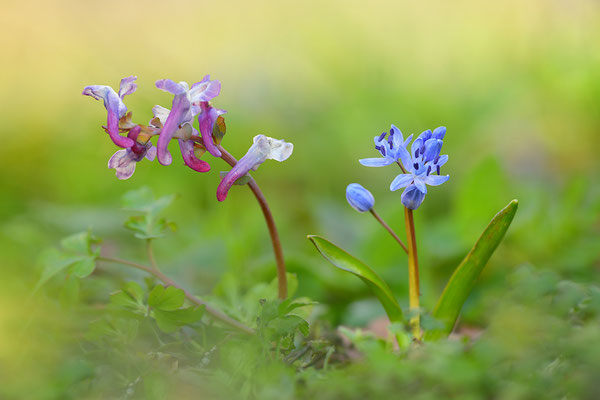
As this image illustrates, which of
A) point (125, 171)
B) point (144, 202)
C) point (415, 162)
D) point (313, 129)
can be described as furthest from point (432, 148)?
point (313, 129)

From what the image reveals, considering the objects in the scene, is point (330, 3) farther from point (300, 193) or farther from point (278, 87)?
point (300, 193)

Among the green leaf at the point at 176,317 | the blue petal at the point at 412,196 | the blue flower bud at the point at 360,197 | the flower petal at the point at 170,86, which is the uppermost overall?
the flower petal at the point at 170,86

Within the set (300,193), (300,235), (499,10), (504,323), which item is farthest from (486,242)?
(499,10)

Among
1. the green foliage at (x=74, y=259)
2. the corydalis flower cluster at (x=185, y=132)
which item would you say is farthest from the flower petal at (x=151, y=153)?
the green foliage at (x=74, y=259)

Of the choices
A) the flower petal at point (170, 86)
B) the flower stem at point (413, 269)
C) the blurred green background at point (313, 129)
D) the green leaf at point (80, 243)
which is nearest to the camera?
the flower petal at point (170, 86)

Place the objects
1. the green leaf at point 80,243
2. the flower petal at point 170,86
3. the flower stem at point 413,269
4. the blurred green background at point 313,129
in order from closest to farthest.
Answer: the flower petal at point 170,86 < the flower stem at point 413,269 < the green leaf at point 80,243 < the blurred green background at point 313,129

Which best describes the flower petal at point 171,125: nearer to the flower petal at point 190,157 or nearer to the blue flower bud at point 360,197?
the flower petal at point 190,157

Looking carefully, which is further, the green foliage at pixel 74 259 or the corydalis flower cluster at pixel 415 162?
the green foliage at pixel 74 259

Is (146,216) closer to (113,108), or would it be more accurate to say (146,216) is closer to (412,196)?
(113,108)

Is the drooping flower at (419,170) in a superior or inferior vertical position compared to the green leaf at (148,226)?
inferior
